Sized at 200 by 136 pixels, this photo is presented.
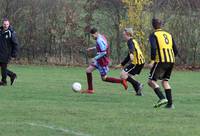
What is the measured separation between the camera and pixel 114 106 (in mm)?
12750

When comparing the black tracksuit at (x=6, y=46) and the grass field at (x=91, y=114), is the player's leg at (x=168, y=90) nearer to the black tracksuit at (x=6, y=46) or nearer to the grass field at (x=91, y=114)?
the grass field at (x=91, y=114)

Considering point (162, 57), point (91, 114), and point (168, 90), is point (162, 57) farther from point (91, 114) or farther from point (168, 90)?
point (91, 114)

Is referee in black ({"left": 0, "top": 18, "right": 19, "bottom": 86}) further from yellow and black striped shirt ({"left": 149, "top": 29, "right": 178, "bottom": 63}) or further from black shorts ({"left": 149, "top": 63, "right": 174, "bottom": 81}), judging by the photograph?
yellow and black striped shirt ({"left": 149, "top": 29, "right": 178, "bottom": 63})

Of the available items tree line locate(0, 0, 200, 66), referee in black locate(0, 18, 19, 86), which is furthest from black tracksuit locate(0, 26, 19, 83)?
tree line locate(0, 0, 200, 66)

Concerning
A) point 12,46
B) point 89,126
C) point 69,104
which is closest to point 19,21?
point 12,46

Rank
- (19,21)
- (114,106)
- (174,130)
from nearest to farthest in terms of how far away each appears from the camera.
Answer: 1. (174,130)
2. (114,106)
3. (19,21)

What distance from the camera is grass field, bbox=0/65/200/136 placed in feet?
30.8

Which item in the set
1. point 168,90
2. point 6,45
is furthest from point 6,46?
point 168,90

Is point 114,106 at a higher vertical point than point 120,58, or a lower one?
higher

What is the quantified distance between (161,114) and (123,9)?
20283mm

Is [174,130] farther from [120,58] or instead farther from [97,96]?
[120,58]

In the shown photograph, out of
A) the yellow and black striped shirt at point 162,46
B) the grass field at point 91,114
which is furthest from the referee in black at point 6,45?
the yellow and black striped shirt at point 162,46

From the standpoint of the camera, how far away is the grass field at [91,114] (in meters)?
9.40

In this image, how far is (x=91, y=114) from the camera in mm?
11305
